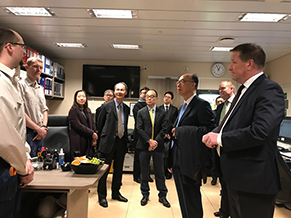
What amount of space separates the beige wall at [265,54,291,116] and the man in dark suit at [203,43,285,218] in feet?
14.1

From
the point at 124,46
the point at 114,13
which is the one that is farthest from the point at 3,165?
the point at 124,46

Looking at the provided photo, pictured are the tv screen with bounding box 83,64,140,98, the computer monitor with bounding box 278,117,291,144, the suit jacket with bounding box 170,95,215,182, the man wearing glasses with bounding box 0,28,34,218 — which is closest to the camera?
the man wearing glasses with bounding box 0,28,34,218

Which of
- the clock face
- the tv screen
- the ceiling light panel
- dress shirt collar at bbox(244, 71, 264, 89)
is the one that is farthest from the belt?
the clock face

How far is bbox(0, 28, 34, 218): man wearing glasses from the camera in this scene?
1138mm

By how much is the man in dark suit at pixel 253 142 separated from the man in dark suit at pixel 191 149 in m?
0.52

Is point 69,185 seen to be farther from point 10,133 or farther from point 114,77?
point 114,77

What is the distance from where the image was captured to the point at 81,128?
3.06m

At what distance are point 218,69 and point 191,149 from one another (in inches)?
188

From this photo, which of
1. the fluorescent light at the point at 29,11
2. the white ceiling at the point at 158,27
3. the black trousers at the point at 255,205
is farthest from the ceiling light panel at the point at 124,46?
the black trousers at the point at 255,205

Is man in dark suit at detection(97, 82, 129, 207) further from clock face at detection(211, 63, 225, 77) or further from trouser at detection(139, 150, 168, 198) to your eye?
clock face at detection(211, 63, 225, 77)

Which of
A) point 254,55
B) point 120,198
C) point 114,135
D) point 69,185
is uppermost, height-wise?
point 254,55

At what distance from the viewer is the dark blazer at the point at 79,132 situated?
9.96ft

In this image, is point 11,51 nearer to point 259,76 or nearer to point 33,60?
point 33,60

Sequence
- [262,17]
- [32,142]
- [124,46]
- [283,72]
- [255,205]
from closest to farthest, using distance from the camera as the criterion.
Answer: [255,205] → [32,142] → [262,17] → [124,46] → [283,72]
